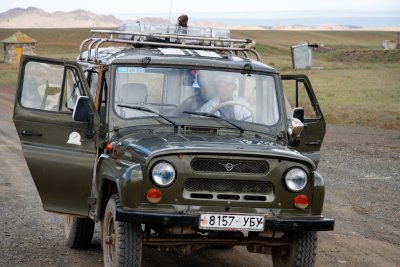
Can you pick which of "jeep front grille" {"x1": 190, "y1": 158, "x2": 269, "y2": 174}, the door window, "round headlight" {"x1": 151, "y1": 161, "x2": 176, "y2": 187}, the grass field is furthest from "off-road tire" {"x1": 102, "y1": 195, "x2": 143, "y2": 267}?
the grass field

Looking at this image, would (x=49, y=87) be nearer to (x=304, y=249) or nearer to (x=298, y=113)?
(x=298, y=113)

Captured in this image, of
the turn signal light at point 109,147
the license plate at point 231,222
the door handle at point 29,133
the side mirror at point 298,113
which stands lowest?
the license plate at point 231,222

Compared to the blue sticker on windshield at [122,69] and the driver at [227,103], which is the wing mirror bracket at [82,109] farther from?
the driver at [227,103]

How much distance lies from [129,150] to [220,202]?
2.73ft

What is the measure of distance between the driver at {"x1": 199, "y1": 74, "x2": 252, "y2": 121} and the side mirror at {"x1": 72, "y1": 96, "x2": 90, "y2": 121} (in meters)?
0.96

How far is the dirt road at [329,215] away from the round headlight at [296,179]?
1675 millimetres

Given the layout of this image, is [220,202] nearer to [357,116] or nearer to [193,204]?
[193,204]

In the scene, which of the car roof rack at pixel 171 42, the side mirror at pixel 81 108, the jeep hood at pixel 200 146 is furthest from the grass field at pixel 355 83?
the side mirror at pixel 81 108

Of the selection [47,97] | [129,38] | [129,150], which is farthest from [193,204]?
[129,38]

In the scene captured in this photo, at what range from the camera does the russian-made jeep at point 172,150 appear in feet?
21.7

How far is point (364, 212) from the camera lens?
1145cm

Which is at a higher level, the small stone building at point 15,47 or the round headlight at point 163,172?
the round headlight at point 163,172

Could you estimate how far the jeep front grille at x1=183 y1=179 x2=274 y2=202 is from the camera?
21.8ft

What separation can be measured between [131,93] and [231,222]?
5.39 feet
